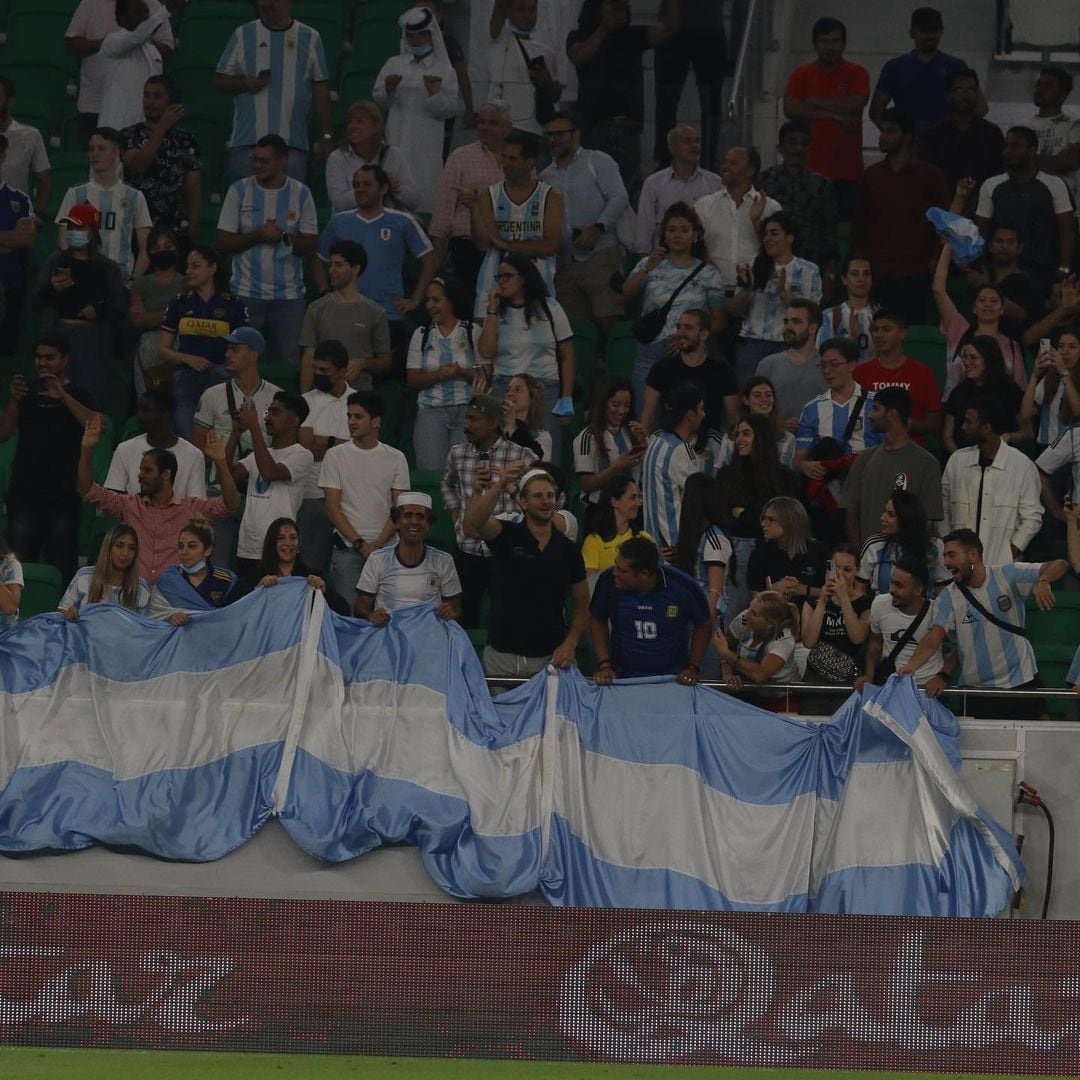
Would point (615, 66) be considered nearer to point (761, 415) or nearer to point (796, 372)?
point (796, 372)

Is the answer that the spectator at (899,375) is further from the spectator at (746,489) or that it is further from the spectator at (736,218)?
the spectator at (736,218)

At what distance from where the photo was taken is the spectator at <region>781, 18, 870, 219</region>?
666 inches

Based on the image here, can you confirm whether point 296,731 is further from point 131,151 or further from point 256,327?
point 131,151

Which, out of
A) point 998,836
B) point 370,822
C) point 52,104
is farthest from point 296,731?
point 52,104

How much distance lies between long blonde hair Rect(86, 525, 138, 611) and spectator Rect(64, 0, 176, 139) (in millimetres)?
6448

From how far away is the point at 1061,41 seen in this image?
1939 centimetres

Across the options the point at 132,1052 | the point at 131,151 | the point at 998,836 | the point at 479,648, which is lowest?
the point at 132,1052

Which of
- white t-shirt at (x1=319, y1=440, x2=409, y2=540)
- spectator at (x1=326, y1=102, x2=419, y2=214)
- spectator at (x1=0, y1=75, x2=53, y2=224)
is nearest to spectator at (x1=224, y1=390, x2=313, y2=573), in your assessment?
white t-shirt at (x1=319, y1=440, x2=409, y2=540)

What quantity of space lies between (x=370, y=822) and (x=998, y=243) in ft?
21.3

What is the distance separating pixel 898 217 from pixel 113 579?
21.1 feet

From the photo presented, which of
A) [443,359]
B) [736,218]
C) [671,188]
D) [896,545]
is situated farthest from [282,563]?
[671,188]

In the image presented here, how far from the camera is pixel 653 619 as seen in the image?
40.3 feet

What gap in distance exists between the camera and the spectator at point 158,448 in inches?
538

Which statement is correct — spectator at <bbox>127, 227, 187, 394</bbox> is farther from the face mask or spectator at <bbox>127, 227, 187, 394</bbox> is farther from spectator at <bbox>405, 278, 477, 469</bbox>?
spectator at <bbox>405, 278, 477, 469</bbox>
